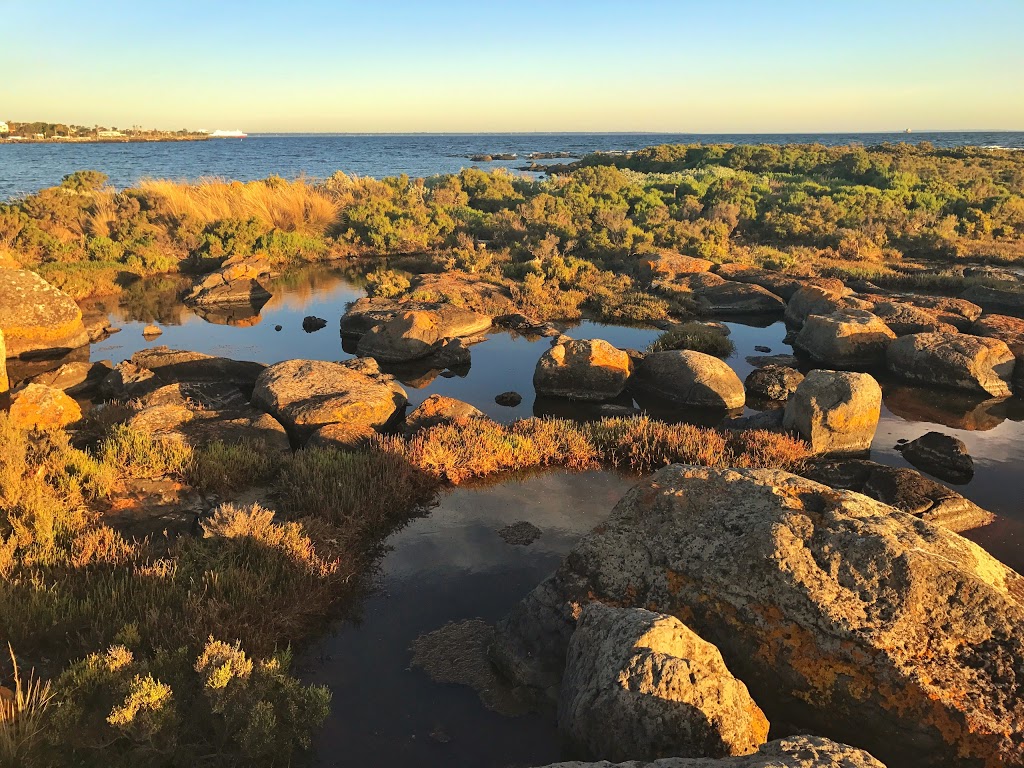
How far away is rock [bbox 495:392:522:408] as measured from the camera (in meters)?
13.1

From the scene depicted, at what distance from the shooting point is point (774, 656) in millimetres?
4516

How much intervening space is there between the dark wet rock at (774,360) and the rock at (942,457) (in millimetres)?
4816

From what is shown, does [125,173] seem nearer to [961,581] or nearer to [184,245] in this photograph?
[184,245]

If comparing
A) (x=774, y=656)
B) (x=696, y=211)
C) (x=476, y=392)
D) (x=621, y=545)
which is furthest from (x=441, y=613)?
(x=696, y=211)

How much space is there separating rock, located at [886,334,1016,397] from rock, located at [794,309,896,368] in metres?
0.71

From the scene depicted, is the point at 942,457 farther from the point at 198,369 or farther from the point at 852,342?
the point at 198,369

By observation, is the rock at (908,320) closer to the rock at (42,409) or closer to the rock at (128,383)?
the rock at (128,383)

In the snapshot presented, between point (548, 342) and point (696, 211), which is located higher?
point (696, 211)

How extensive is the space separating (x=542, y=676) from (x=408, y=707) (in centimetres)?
113

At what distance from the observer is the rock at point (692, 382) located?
12.9m

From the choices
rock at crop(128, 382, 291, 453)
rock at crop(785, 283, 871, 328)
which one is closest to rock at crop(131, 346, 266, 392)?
rock at crop(128, 382, 291, 453)

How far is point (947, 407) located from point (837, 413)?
429 centimetres

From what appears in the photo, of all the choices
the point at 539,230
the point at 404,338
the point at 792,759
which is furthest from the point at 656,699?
the point at 539,230

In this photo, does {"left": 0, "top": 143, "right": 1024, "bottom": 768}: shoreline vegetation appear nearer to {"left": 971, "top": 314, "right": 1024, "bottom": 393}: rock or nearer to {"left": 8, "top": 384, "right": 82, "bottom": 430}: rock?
{"left": 8, "top": 384, "right": 82, "bottom": 430}: rock
